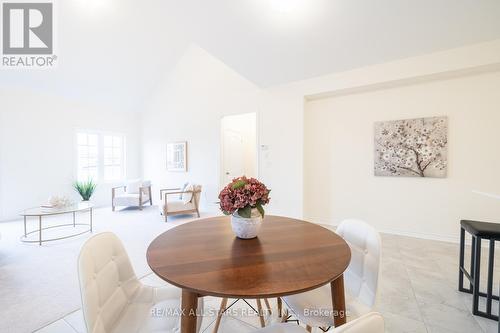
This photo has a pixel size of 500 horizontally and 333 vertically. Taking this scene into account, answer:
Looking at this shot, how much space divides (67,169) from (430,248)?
22.5 feet

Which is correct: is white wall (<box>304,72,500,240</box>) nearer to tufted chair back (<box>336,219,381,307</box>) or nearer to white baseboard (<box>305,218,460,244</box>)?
white baseboard (<box>305,218,460,244</box>)

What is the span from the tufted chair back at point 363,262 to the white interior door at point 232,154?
3.96 m

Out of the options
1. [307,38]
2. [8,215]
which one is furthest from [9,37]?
[307,38]

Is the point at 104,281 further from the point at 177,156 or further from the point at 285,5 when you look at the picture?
the point at 177,156

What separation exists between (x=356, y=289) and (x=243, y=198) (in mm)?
838

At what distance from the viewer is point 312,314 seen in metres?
1.06

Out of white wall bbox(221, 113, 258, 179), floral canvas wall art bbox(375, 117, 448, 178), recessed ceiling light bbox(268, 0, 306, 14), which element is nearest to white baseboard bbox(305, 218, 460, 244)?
floral canvas wall art bbox(375, 117, 448, 178)

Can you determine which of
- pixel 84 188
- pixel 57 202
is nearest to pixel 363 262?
pixel 57 202

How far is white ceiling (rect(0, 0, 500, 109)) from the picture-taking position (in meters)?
2.50

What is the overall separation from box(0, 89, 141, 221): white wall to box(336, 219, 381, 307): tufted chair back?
19.3 ft

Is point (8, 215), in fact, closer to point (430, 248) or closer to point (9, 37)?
point (9, 37)

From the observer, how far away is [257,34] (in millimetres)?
3076

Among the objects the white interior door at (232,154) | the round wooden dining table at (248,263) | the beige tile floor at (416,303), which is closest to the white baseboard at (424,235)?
the beige tile floor at (416,303)

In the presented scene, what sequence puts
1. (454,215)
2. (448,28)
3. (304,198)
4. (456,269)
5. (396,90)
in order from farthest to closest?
(304,198), (396,90), (454,215), (448,28), (456,269)
